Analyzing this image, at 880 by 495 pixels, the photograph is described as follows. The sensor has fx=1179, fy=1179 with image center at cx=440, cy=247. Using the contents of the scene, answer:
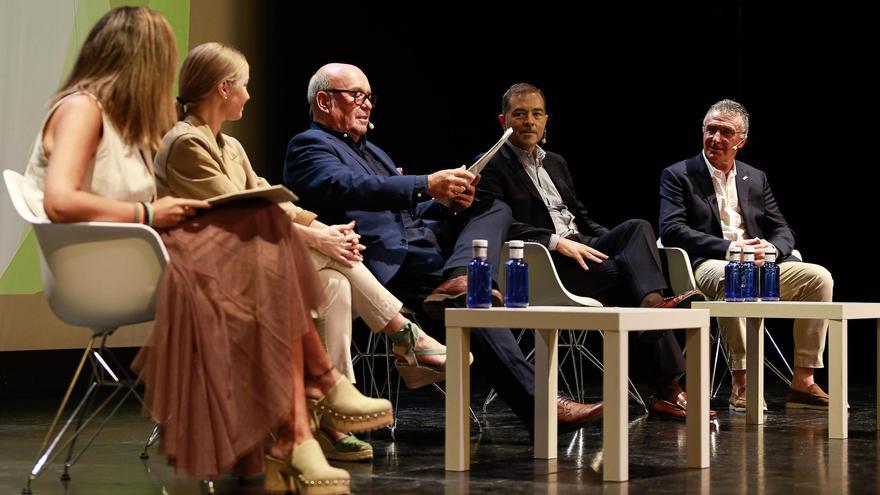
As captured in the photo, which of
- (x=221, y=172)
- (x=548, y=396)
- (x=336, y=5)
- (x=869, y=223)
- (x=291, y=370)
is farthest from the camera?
(x=869, y=223)

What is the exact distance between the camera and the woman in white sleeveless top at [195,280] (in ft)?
8.10

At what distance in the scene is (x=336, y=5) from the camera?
5.74 metres

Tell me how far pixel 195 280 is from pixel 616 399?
3.36 ft

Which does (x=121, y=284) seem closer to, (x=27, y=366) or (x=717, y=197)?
(x=27, y=366)

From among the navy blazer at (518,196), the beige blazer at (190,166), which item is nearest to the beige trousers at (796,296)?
the navy blazer at (518,196)

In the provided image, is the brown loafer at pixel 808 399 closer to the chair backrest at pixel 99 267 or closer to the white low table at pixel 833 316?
the white low table at pixel 833 316

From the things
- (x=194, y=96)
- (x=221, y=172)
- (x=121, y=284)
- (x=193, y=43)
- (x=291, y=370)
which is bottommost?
(x=291, y=370)

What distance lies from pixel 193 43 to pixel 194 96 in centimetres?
223

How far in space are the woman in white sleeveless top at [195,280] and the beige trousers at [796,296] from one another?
2495mm

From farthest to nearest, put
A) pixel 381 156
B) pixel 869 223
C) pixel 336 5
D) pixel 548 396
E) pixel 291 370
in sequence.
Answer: pixel 869 223 < pixel 336 5 < pixel 381 156 < pixel 548 396 < pixel 291 370

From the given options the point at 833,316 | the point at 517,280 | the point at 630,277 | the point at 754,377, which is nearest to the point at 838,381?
the point at 833,316

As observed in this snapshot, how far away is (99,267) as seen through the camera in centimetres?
264

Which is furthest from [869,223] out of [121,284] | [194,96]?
[121,284]

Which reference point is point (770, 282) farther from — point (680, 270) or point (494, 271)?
point (494, 271)
